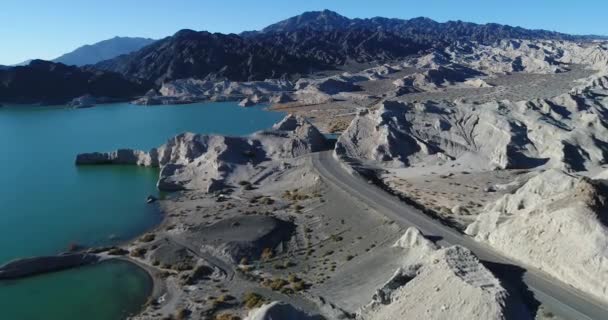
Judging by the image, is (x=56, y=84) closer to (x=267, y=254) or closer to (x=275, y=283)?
(x=267, y=254)

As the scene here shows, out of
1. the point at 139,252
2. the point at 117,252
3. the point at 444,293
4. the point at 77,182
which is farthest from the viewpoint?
the point at 77,182

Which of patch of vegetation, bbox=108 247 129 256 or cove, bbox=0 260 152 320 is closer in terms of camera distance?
cove, bbox=0 260 152 320

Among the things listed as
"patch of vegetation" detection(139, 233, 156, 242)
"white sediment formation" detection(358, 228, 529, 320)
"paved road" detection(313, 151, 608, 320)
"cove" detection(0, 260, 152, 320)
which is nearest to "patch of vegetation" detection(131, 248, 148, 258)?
"cove" detection(0, 260, 152, 320)

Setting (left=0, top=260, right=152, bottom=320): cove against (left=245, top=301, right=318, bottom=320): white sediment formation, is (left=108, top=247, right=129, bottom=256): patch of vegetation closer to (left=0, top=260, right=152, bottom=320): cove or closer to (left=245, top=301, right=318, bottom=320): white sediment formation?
(left=0, top=260, right=152, bottom=320): cove

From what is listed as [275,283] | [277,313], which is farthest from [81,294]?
[277,313]

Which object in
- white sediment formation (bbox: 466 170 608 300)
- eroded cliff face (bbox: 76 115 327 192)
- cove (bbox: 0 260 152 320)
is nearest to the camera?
white sediment formation (bbox: 466 170 608 300)

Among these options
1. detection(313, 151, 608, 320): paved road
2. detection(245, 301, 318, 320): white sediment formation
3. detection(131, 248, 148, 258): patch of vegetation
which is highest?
detection(245, 301, 318, 320): white sediment formation

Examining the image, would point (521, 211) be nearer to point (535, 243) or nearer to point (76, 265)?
point (535, 243)
